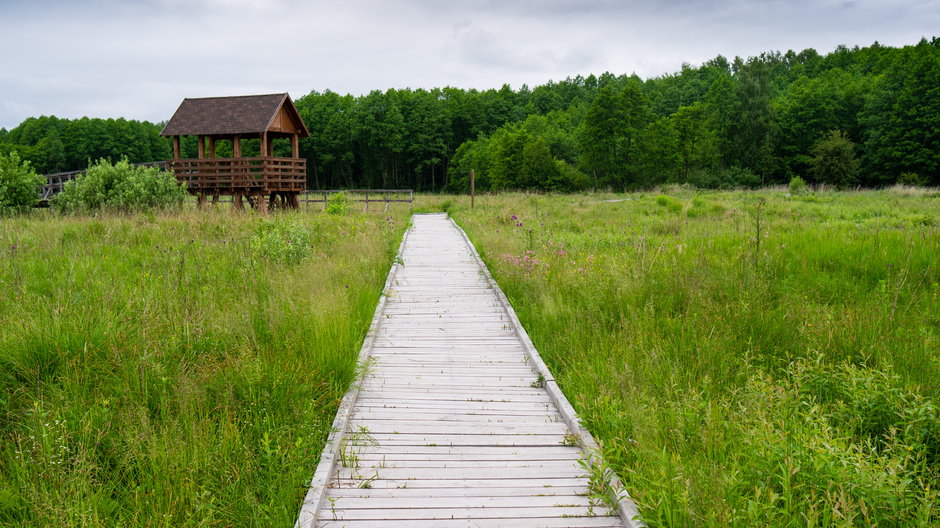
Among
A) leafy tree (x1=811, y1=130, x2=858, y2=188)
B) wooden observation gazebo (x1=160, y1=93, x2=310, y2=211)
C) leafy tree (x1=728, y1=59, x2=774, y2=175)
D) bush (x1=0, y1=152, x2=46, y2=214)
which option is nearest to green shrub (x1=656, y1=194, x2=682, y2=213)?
wooden observation gazebo (x1=160, y1=93, x2=310, y2=211)

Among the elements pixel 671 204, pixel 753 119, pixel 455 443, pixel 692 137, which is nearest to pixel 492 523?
pixel 455 443

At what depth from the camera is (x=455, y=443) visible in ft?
13.5

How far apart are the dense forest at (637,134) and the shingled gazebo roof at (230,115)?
33.8 metres

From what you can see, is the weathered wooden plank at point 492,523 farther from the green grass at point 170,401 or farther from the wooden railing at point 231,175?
the wooden railing at point 231,175

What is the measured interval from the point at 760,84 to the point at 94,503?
6499cm

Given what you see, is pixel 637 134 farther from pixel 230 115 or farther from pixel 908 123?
pixel 230 115

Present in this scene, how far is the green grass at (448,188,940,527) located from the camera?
9.52ft

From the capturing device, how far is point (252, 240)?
10.2 meters

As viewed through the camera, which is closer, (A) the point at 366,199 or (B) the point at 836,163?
(A) the point at 366,199

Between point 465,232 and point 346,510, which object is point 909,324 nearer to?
point 346,510

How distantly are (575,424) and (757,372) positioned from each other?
1.51 meters

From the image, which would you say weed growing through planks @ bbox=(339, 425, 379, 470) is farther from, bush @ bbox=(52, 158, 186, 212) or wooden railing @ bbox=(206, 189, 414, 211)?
wooden railing @ bbox=(206, 189, 414, 211)

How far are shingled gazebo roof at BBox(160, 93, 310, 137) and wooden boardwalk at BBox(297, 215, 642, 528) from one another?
791 inches

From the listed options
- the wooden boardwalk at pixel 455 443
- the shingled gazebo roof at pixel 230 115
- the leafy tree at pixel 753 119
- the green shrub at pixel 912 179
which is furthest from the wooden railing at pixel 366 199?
the green shrub at pixel 912 179
